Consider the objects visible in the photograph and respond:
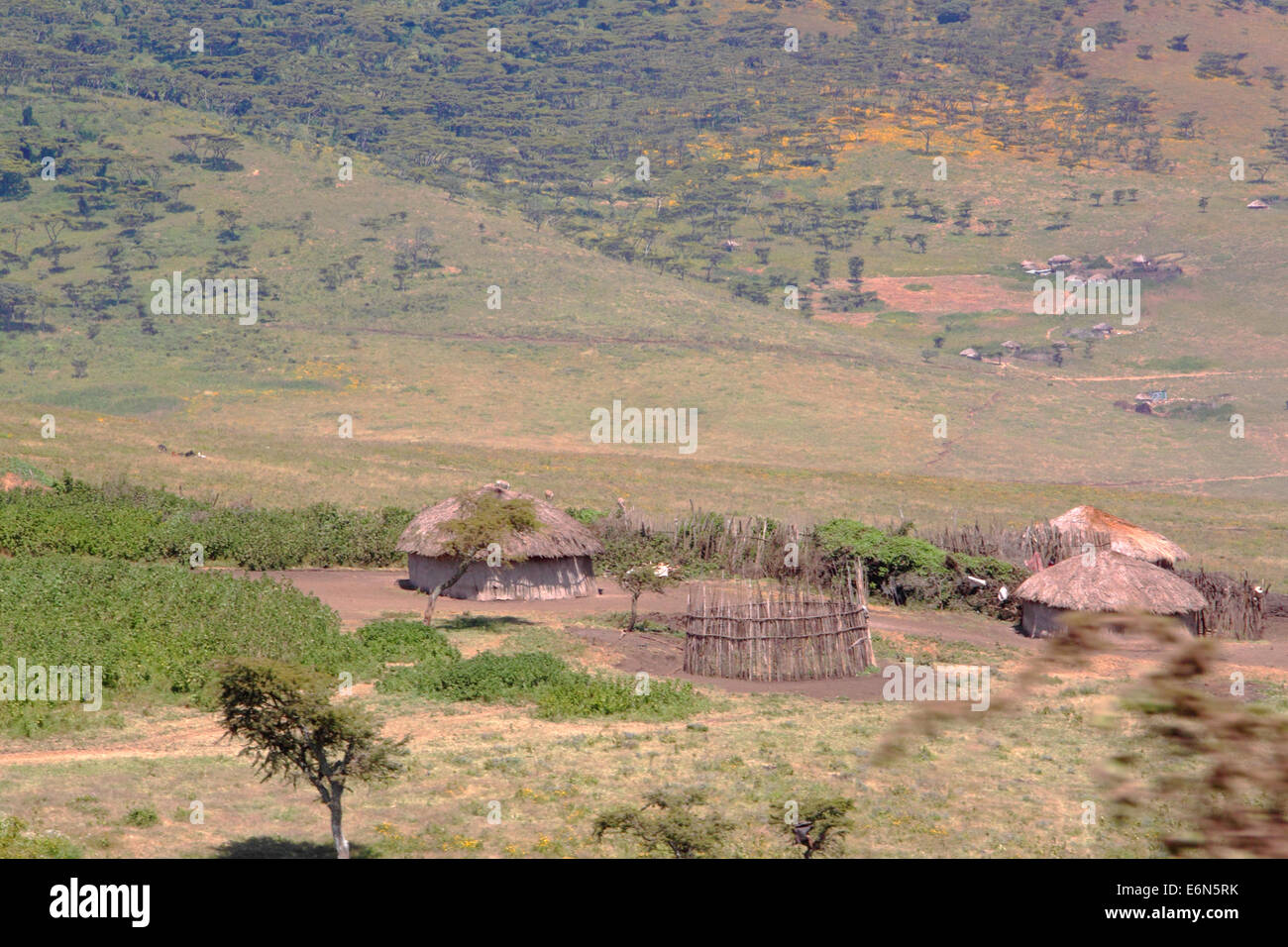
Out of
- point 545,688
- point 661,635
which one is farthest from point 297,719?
point 661,635

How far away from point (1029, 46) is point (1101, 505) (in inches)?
4829

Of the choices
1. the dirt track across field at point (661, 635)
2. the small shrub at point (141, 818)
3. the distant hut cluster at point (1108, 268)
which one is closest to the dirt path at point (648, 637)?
the dirt track across field at point (661, 635)

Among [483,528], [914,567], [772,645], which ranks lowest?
[772,645]

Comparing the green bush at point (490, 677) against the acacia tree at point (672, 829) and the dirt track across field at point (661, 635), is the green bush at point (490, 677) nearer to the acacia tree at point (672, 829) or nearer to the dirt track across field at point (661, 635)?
the dirt track across field at point (661, 635)

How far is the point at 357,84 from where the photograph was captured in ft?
492

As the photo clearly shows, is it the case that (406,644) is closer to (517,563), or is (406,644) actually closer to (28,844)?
(517,563)

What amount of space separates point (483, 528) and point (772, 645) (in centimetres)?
528

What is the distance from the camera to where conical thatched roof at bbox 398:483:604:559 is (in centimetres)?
2547

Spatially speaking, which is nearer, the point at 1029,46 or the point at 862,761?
the point at 862,761

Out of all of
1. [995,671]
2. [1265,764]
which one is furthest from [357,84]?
[1265,764]

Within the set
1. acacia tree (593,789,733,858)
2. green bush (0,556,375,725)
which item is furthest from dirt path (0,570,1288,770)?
acacia tree (593,789,733,858)

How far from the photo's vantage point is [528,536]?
25562 millimetres

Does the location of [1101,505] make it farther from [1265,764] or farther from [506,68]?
[506,68]

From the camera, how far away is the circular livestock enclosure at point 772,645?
20125 mm
